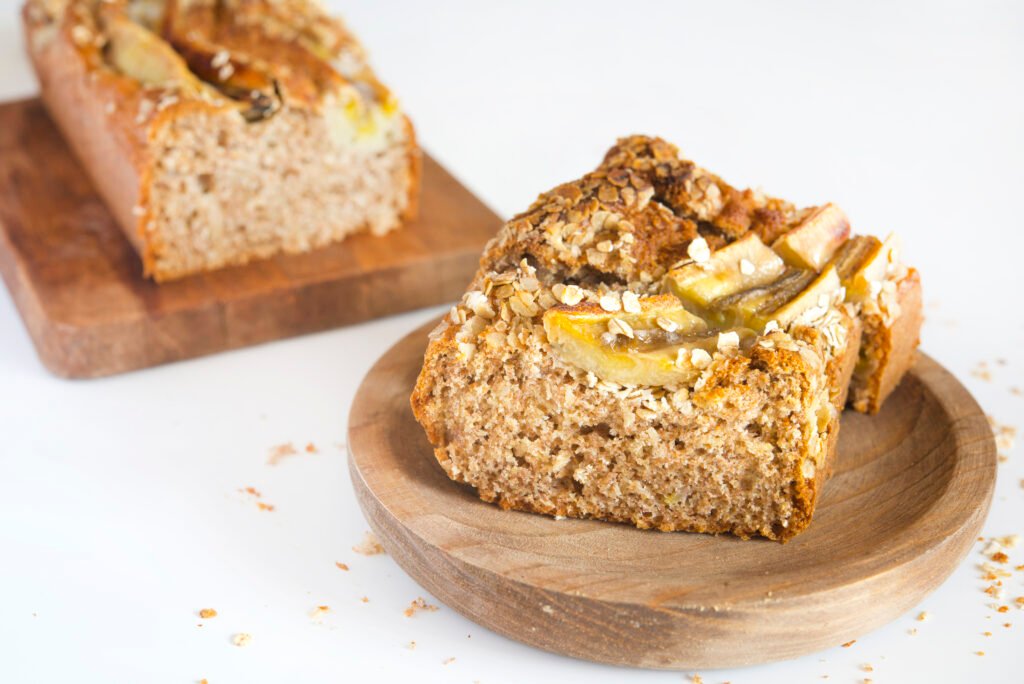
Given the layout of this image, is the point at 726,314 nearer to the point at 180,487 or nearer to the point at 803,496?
the point at 803,496

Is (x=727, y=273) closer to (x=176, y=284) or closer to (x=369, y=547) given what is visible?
(x=369, y=547)

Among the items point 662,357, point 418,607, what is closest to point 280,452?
point 418,607

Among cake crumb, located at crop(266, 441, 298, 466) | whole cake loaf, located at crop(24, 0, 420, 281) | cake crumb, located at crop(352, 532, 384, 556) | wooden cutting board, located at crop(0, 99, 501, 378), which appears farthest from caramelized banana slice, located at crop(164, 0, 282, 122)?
cake crumb, located at crop(352, 532, 384, 556)

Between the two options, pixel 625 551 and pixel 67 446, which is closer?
pixel 625 551

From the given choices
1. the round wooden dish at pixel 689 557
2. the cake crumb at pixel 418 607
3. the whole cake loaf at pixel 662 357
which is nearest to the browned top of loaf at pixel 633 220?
the whole cake loaf at pixel 662 357

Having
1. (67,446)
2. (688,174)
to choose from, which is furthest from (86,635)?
(688,174)

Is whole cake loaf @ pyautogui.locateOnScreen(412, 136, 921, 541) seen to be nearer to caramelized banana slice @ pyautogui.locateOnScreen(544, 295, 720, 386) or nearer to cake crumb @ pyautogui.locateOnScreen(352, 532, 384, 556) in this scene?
caramelized banana slice @ pyautogui.locateOnScreen(544, 295, 720, 386)
